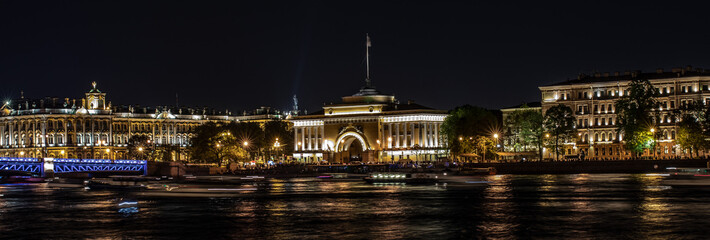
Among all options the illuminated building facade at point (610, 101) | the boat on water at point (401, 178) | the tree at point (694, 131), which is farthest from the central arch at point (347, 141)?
the boat on water at point (401, 178)

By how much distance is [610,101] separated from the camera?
142m

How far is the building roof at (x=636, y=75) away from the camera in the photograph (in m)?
138

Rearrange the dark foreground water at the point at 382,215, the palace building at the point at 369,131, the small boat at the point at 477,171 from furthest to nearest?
the palace building at the point at 369,131, the small boat at the point at 477,171, the dark foreground water at the point at 382,215

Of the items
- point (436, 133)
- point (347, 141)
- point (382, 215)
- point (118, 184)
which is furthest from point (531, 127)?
point (382, 215)

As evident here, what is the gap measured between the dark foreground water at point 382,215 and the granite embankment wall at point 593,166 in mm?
35773

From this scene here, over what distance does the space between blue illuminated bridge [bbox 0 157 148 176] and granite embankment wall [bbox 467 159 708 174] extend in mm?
44050

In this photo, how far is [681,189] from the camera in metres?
74.3

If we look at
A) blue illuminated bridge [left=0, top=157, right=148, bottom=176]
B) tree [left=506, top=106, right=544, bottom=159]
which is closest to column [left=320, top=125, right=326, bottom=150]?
tree [left=506, top=106, right=544, bottom=159]

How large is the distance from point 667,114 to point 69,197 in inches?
3423

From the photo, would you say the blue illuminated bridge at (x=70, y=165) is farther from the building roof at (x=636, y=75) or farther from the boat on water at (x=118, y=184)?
the building roof at (x=636, y=75)

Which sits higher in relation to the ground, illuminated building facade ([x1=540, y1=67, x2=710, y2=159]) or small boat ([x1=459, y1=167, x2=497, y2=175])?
illuminated building facade ([x1=540, y1=67, x2=710, y2=159])

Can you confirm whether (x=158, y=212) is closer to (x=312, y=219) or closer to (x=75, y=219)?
(x=75, y=219)

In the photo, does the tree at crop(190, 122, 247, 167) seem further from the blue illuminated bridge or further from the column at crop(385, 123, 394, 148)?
the column at crop(385, 123, 394, 148)

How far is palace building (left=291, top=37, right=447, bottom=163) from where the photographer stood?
540ft
